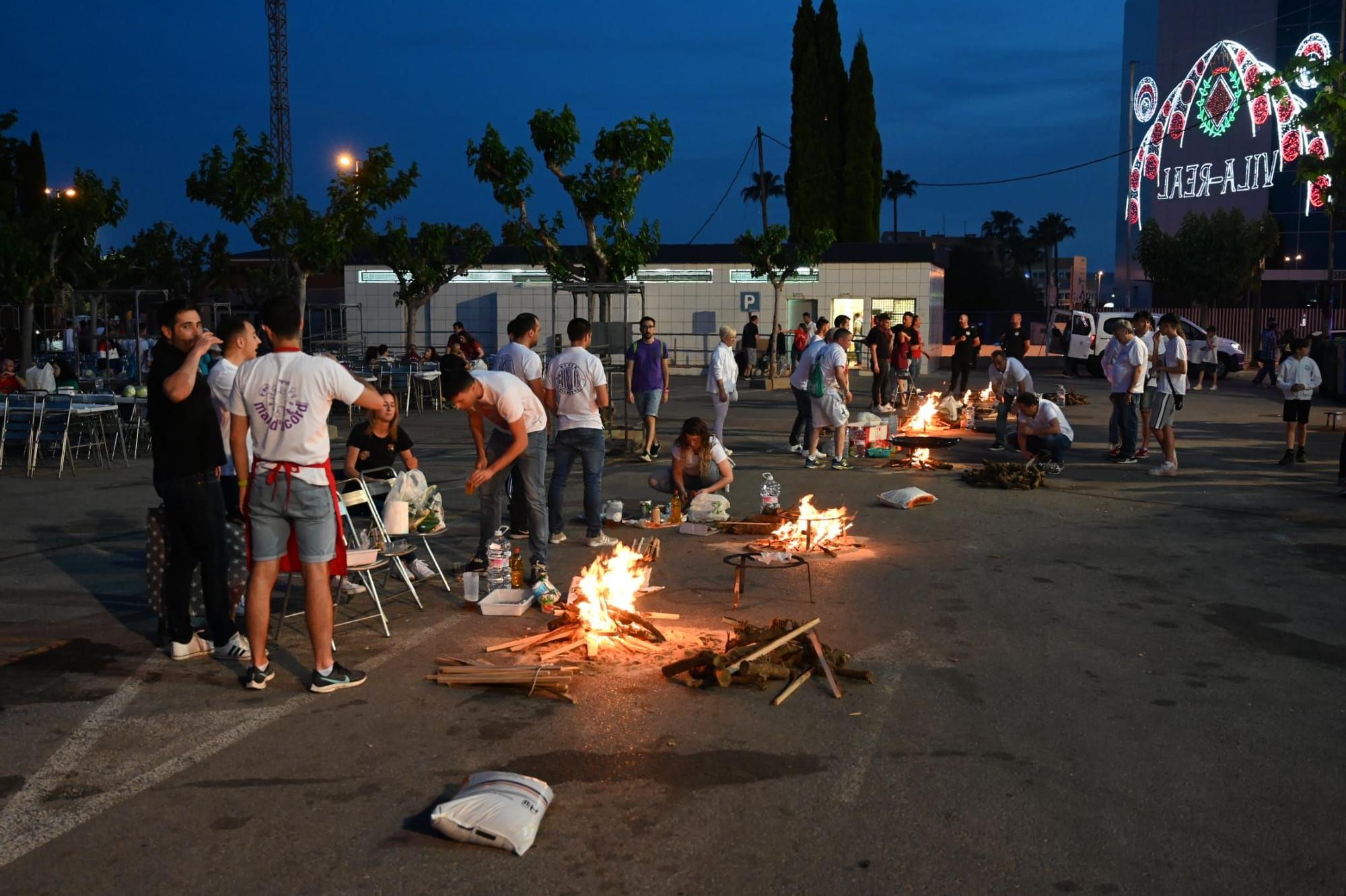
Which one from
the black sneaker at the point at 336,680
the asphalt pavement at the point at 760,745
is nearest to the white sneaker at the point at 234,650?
the asphalt pavement at the point at 760,745

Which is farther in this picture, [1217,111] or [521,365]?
[1217,111]

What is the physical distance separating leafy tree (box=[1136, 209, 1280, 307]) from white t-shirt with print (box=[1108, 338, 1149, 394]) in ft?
145

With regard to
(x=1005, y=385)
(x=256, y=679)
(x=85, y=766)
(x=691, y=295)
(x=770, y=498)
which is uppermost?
(x=691, y=295)

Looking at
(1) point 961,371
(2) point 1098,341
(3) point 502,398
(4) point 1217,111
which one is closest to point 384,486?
(3) point 502,398

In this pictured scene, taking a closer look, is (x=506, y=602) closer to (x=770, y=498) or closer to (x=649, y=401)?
(x=770, y=498)

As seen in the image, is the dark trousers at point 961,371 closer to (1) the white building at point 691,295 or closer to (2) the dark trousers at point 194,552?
(1) the white building at point 691,295

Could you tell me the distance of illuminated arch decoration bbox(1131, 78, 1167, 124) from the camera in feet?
203

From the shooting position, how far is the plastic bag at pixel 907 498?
11.2 metres

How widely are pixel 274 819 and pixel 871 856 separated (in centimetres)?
218

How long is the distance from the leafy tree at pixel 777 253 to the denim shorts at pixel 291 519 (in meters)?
27.2

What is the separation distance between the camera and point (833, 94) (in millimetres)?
53938

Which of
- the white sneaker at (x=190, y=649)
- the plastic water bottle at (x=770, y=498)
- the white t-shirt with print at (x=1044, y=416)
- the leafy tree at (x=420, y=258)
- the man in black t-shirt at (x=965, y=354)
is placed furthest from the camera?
the leafy tree at (x=420, y=258)

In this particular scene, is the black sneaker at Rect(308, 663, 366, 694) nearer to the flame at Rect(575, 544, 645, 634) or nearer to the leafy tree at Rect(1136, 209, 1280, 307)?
the flame at Rect(575, 544, 645, 634)

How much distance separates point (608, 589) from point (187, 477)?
236 centimetres
